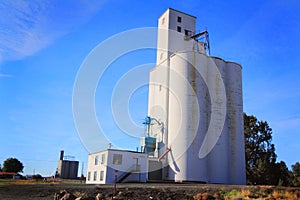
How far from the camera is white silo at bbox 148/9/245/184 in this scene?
109ft

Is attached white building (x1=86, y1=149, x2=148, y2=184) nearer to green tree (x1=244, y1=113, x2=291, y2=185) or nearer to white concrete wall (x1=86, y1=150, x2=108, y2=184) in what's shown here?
white concrete wall (x1=86, y1=150, x2=108, y2=184)

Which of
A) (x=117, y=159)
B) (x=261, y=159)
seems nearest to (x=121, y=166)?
(x=117, y=159)

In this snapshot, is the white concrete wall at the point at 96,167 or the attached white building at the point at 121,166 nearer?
the attached white building at the point at 121,166

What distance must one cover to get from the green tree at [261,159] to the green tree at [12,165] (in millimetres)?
57384

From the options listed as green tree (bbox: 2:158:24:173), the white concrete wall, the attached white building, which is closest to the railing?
the attached white building

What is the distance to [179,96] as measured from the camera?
34.8m

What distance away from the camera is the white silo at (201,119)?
33.2 metres

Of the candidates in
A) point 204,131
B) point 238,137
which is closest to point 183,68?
→ point 204,131

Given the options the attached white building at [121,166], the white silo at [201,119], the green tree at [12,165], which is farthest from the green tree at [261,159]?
the green tree at [12,165]

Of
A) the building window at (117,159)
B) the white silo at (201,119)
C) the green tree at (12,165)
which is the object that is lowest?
the green tree at (12,165)

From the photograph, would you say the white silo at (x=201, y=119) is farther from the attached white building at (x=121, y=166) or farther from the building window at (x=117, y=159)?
the building window at (x=117, y=159)

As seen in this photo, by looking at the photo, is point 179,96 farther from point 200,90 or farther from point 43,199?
point 43,199

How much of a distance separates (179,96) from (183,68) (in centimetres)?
344

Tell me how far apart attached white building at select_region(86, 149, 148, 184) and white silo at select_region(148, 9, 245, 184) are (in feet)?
11.4
